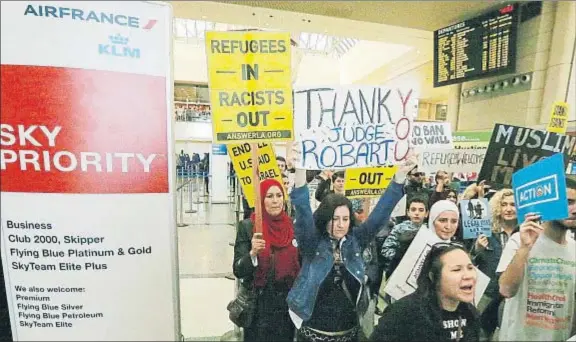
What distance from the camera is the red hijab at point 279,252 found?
6.01ft

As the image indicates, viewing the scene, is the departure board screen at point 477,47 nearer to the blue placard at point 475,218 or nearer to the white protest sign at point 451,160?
the white protest sign at point 451,160

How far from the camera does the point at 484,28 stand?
4418 millimetres

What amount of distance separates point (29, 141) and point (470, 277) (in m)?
1.54

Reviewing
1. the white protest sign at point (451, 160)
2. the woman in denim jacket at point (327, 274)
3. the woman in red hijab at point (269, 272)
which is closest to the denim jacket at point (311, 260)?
the woman in denim jacket at point (327, 274)

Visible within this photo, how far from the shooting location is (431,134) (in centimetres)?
333

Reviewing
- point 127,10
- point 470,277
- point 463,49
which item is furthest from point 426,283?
point 463,49

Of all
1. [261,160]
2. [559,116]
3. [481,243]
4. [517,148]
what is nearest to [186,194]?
[261,160]

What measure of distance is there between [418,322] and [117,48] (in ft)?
4.47

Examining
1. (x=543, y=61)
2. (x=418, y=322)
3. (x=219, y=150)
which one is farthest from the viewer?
(x=219, y=150)

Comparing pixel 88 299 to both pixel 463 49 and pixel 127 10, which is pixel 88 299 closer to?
pixel 127 10

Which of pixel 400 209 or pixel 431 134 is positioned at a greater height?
pixel 431 134

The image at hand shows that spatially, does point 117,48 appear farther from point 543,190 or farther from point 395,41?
point 395,41

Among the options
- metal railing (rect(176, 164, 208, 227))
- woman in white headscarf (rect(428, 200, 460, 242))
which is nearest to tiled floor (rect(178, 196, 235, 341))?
metal railing (rect(176, 164, 208, 227))

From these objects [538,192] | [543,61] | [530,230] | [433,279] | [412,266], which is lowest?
[412,266]
